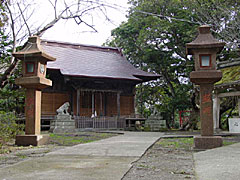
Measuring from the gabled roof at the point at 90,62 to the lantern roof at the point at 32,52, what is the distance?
338 inches

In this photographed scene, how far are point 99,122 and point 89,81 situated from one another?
3.34 m

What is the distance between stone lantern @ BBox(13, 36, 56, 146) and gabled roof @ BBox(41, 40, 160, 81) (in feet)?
28.7

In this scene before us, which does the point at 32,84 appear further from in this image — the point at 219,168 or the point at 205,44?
the point at 219,168

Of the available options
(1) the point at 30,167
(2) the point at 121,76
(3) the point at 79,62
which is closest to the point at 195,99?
(2) the point at 121,76

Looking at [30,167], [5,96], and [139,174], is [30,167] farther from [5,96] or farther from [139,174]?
[5,96]

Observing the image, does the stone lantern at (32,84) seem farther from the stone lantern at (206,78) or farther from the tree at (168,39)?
the tree at (168,39)

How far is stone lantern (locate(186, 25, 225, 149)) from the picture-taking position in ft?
20.3

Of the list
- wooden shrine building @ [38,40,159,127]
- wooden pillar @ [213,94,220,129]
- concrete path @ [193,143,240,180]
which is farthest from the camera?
wooden shrine building @ [38,40,159,127]

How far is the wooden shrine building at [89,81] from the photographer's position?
17641 millimetres

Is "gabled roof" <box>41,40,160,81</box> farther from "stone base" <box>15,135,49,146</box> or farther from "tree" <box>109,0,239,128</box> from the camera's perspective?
"stone base" <box>15,135,49,146</box>

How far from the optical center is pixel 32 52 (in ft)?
24.5

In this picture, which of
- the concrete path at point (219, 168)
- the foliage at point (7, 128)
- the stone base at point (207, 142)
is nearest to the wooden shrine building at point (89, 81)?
the foliage at point (7, 128)

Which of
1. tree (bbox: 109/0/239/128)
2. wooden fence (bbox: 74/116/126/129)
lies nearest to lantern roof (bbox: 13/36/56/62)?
wooden fence (bbox: 74/116/126/129)

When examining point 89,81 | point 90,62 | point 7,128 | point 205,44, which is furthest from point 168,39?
point 7,128
